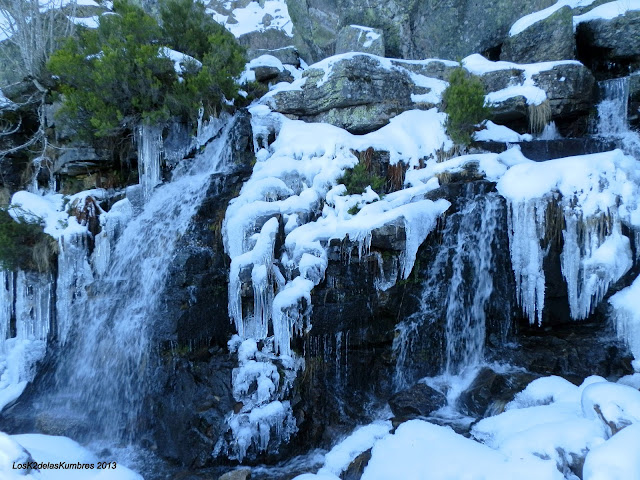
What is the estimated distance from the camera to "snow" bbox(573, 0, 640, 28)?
961 cm

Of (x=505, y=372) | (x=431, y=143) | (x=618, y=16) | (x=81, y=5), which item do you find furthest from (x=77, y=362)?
(x=618, y=16)

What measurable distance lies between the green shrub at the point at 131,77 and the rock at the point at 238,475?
20.3 ft

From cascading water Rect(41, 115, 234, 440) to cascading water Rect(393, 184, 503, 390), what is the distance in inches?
154

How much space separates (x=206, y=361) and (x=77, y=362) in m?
2.30

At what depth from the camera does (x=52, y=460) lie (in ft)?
14.9

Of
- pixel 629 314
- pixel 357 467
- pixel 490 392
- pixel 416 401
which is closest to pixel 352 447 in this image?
pixel 357 467

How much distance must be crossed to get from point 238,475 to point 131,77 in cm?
696

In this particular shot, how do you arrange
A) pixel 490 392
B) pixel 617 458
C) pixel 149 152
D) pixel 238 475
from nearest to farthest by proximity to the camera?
pixel 617 458 < pixel 238 475 < pixel 490 392 < pixel 149 152

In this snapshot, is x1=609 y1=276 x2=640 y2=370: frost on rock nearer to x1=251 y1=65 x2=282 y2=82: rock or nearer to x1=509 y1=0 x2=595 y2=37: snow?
x1=509 y1=0 x2=595 y2=37: snow

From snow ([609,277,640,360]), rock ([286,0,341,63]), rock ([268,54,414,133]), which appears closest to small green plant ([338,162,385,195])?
rock ([268,54,414,133])

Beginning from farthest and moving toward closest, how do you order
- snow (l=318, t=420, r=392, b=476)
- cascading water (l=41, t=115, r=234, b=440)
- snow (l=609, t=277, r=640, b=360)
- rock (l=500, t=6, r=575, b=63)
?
rock (l=500, t=6, r=575, b=63) → cascading water (l=41, t=115, r=234, b=440) → snow (l=609, t=277, r=640, b=360) → snow (l=318, t=420, r=392, b=476)

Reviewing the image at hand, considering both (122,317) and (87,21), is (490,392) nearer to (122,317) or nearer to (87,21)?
(122,317)

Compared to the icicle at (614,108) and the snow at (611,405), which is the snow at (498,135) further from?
the snow at (611,405)

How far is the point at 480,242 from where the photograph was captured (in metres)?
6.81
